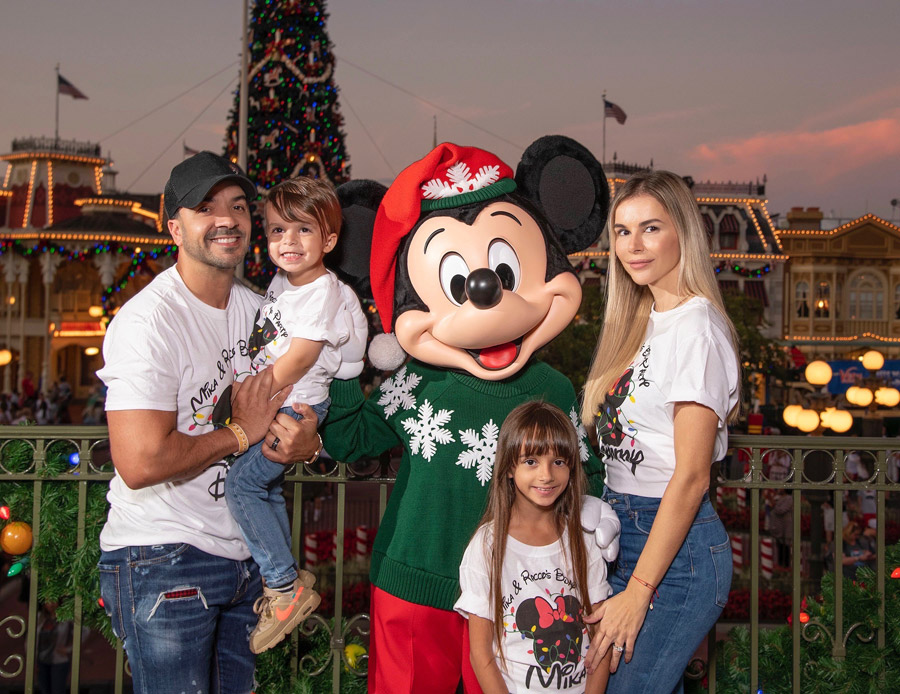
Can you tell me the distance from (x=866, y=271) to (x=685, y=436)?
3169 centimetres

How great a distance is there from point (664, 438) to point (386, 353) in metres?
1.07

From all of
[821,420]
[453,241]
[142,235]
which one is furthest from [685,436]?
[142,235]

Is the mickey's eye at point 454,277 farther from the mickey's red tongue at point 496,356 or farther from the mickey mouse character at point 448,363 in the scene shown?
the mickey's red tongue at point 496,356

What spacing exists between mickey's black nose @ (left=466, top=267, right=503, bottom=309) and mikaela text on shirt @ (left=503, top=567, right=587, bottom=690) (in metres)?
0.87

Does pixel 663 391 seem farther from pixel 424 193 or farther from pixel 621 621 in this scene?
pixel 424 193

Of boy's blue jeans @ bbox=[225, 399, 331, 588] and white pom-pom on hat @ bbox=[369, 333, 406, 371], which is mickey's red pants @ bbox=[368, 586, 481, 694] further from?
white pom-pom on hat @ bbox=[369, 333, 406, 371]

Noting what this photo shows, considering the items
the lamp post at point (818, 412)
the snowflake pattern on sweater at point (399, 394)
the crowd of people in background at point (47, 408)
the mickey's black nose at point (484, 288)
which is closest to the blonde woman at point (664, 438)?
the mickey's black nose at point (484, 288)

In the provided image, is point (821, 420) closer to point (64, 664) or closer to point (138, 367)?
point (64, 664)

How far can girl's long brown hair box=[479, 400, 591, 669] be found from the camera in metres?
2.52

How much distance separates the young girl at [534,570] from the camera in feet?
8.20

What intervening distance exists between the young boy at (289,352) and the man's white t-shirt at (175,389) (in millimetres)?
90

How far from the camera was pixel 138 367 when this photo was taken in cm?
242

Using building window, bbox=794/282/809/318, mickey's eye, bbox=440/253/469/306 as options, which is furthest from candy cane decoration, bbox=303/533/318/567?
building window, bbox=794/282/809/318

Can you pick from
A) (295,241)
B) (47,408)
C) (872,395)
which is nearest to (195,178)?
(295,241)
